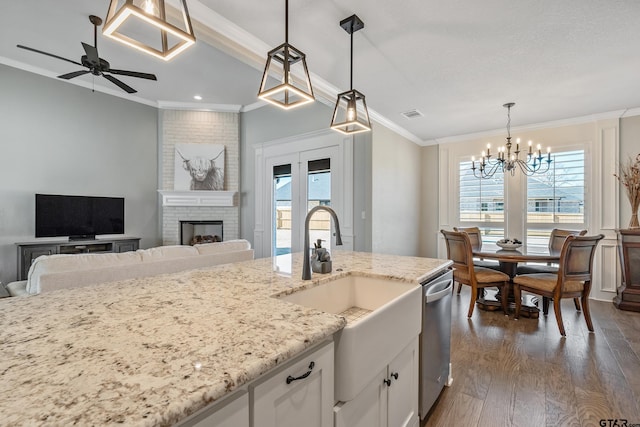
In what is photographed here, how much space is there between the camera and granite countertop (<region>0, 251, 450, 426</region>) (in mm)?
534

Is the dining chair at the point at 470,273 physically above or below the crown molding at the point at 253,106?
below

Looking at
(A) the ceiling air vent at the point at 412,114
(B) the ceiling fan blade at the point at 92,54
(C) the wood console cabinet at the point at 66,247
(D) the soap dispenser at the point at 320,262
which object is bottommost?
(C) the wood console cabinet at the point at 66,247

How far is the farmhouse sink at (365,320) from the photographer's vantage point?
1.00m

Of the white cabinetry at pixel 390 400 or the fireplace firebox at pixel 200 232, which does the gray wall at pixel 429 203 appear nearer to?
the fireplace firebox at pixel 200 232

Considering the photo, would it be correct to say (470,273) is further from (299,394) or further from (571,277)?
(299,394)

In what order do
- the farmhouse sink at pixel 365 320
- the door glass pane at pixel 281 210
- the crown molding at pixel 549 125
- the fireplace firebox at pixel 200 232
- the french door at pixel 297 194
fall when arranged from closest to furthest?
the farmhouse sink at pixel 365 320
the crown molding at pixel 549 125
the french door at pixel 297 194
the door glass pane at pixel 281 210
the fireplace firebox at pixel 200 232

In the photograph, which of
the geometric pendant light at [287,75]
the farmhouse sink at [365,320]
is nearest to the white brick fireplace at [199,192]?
the geometric pendant light at [287,75]

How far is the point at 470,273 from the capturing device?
3432mm

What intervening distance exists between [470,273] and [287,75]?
2979 millimetres

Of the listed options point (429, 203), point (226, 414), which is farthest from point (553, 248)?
point (226, 414)

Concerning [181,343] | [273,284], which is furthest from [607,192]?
[181,343]

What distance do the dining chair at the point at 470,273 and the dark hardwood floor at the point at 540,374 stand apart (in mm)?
319

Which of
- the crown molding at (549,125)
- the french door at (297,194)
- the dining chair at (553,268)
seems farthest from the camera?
the french door at (297,194)

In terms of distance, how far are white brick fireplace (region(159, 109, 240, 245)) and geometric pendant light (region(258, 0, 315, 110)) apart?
208 cm
